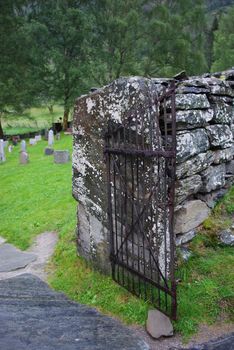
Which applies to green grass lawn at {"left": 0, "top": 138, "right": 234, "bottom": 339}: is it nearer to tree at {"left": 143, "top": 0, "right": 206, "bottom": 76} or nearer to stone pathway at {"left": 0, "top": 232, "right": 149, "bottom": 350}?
stone pathway at {"left": 0, "top": 232, "right": 149, "bottom": 350}

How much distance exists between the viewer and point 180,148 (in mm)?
5145

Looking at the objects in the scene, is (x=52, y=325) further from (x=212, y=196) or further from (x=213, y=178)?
(x=213, y=178)

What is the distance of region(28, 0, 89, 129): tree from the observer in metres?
27.1

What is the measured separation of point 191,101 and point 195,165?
37.5 inches

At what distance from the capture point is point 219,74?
7.16 meters

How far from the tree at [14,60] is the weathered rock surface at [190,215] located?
77.8 ft

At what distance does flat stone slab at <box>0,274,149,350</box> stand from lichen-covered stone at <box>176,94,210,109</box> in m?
3.09

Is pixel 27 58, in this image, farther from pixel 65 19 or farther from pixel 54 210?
pixel 54 210

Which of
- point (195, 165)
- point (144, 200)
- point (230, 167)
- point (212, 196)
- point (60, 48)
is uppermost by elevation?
point (60, 48)

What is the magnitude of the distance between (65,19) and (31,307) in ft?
84.4

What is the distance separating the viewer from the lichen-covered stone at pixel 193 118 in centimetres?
512

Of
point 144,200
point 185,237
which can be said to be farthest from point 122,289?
point 144,200

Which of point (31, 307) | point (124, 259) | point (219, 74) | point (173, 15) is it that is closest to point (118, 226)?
point (124, 259)

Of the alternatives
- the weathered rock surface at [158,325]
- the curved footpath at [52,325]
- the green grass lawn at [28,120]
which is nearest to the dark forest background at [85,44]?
the green grass lawn at [28,120]
